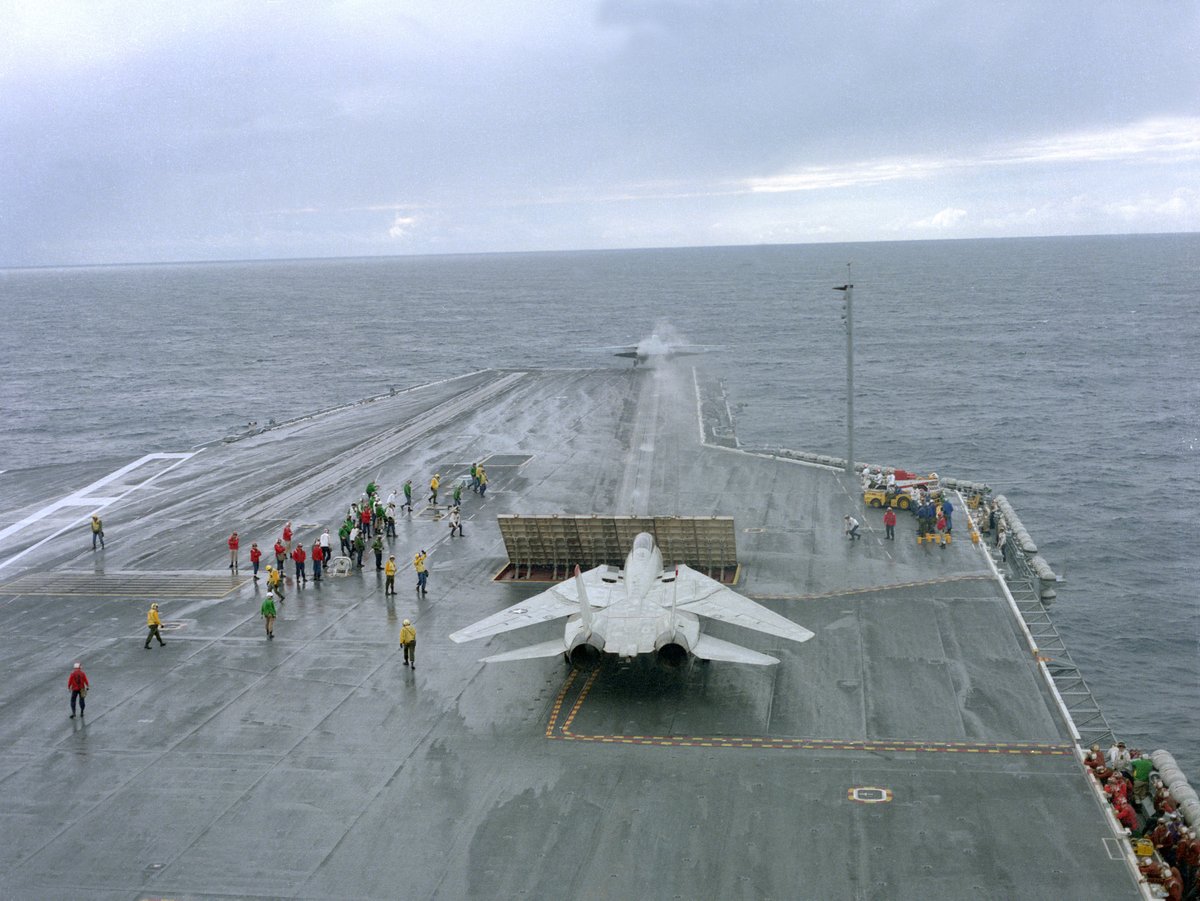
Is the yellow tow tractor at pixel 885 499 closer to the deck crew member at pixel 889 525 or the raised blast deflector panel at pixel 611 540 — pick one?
the deck crew member at pixel 889 525

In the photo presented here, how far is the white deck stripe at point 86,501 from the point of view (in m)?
45.6

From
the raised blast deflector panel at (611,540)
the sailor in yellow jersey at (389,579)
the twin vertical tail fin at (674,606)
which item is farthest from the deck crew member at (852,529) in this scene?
the sailor in yellow jersey at (389,579)

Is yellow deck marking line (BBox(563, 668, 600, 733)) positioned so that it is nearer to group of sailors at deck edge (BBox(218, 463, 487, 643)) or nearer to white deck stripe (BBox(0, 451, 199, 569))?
group of sailors at deck edge (BBox(218, 463, 487, 643))

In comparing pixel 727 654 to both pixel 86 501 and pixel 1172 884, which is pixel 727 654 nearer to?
pixel 1172 884

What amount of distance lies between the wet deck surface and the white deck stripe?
2514 millimetres

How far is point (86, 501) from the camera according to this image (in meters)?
52.0

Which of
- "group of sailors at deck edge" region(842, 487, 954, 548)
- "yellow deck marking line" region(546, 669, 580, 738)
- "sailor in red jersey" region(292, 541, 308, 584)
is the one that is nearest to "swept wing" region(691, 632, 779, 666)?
"yellow deck marking line" region(546, 669, 580, 738)

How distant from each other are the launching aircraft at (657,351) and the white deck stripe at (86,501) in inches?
2216

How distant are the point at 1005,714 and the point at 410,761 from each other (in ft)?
49.2

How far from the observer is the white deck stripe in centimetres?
4556

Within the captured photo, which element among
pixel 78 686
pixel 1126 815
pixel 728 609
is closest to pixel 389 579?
pixel 78 686

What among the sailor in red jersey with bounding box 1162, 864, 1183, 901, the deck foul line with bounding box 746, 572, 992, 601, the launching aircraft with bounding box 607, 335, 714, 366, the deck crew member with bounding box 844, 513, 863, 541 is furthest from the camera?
the launching aircraft with bounding box 607, 335, 714, 366

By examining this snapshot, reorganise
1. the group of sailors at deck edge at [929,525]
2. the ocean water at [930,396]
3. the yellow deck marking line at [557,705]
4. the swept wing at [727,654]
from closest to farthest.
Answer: the yellow deck marking line at [557,705], the swept wing at [727,654], the group of sailors at deck edge at [929,525], the ocean water at [930,396]

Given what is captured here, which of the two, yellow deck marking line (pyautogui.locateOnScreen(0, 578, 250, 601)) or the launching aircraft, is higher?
the launching aircraft
